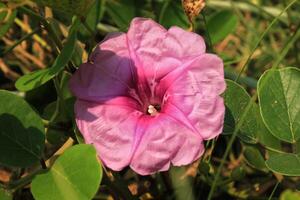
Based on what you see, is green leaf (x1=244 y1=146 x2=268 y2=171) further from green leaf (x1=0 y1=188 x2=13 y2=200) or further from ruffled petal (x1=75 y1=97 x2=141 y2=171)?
green leaf (x1=0 y1=188 x2=13 y2=200)

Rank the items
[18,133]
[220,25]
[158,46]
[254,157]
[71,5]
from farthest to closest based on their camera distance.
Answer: [220,25] < [254,157] < [158,46] < [18,133] < [71,5]

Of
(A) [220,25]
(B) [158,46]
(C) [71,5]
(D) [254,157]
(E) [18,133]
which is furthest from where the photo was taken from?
(A) [220,25]

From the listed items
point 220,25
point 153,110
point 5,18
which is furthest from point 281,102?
point 5,18

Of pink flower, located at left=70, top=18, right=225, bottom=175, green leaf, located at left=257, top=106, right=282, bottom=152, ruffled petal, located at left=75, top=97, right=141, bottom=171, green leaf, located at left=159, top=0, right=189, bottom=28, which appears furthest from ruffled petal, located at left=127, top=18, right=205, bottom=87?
green leaf, located at left=159, top=0, right=189, bottom=28

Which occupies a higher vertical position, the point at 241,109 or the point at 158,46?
the point at 158,46

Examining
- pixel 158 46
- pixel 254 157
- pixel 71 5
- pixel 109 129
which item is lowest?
pixel 254 157

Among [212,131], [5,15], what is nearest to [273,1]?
[212,131]

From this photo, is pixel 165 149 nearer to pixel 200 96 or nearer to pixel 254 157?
pixel 200 96
